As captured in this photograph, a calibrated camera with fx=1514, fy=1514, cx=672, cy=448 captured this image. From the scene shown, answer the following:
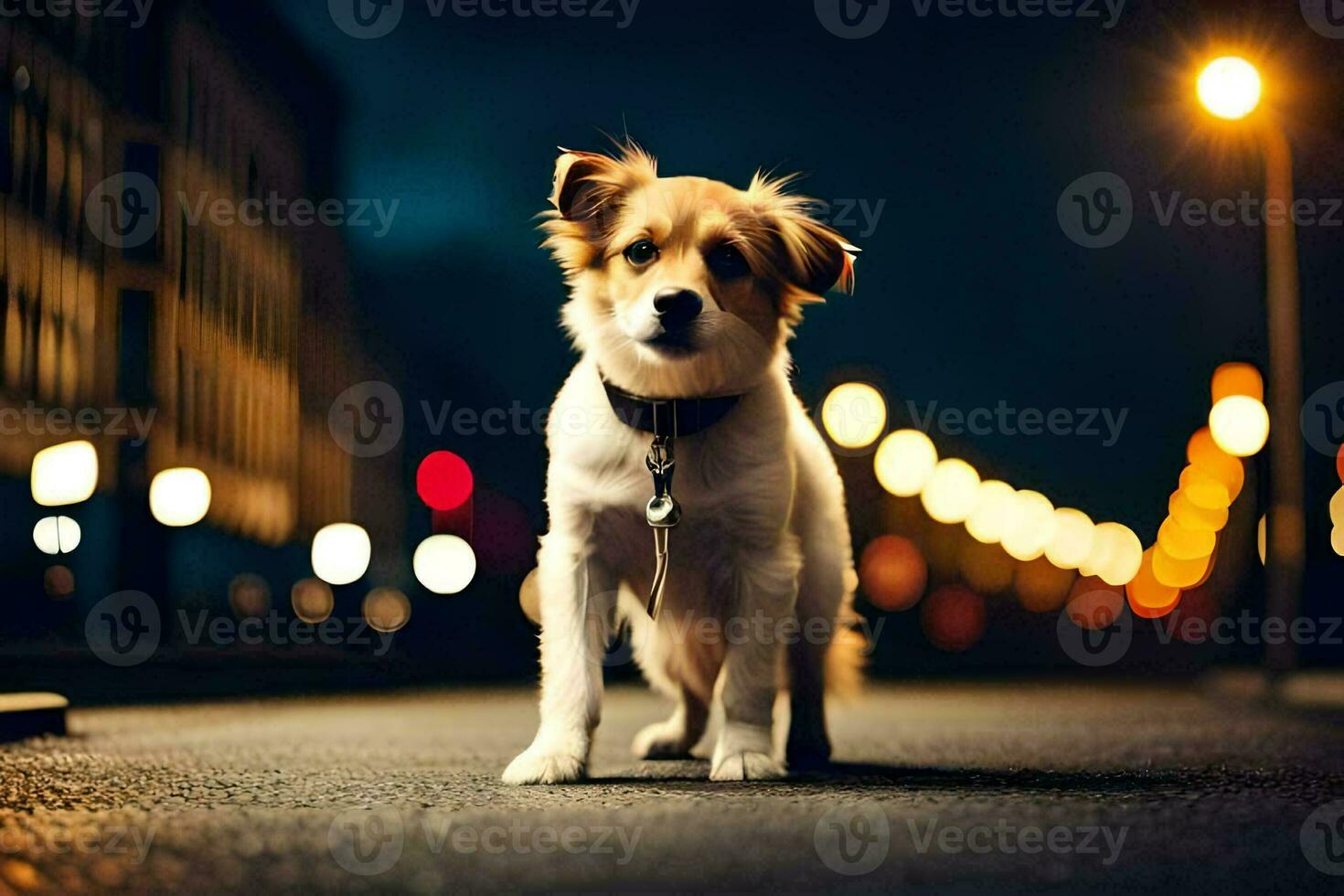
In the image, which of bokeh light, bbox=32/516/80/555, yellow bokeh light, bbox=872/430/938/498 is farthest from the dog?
yellow bokeh light, bbox=872/430/938/498

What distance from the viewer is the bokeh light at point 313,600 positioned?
43409 mm

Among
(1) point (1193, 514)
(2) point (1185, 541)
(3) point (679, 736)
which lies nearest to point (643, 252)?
(3) point (679, 736)

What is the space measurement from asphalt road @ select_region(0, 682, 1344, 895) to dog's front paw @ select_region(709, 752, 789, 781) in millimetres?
119

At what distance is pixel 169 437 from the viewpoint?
2683 centimetres

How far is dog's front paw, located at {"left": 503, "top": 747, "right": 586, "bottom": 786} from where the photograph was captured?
5074 millimetres

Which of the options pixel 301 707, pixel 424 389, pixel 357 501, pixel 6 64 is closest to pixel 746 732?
pixel 301 707

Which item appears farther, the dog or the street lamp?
the street lamp

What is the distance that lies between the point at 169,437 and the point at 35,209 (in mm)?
4450

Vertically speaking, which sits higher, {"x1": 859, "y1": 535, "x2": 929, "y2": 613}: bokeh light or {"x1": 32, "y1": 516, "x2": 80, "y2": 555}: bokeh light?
{"x1": 32, "y1": 516, "x2": 80, "y2": 555}: bokeh light

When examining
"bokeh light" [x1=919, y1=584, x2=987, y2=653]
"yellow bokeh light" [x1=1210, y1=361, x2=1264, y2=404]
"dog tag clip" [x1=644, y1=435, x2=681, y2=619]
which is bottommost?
"bokeh light" [x1=919, y1=584, x2=987, y2=653]

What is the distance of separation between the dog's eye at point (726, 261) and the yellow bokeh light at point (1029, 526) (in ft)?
167

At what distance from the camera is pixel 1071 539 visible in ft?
206

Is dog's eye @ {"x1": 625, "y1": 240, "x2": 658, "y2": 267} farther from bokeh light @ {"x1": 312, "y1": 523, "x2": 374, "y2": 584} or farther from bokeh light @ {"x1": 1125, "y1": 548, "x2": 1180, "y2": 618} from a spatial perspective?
bokeh light @ {"x1": 1125, "y1": 548, "x2": 1180, "y2": 618}

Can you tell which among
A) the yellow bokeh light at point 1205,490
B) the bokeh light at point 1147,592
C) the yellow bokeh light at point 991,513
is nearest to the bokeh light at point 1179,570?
the bokeh light at point 1147,592
